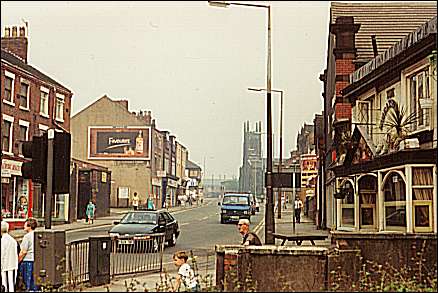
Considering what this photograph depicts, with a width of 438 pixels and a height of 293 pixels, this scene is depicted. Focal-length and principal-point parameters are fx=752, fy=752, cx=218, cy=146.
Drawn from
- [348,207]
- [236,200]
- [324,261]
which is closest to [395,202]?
[348,207]

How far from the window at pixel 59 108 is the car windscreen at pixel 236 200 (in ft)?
41.9

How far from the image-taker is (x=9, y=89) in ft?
138

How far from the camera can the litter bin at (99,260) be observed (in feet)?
51.6

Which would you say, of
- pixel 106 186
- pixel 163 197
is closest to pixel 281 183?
pixel 106 186

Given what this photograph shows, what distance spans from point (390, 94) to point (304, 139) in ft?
202

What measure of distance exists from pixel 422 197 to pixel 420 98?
2.97 metres

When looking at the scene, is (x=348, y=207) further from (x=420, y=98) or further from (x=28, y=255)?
(x=28, y=255)

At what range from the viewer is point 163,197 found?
98500mm

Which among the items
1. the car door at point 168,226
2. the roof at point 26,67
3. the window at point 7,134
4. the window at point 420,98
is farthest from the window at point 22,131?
the window at point 420,98

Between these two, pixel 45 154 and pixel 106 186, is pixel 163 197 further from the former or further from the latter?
pixel 45 154

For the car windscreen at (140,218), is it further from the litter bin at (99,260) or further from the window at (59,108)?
the window at (59,108)

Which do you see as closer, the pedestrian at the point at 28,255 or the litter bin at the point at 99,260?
the pedestrian at the point at 28,255

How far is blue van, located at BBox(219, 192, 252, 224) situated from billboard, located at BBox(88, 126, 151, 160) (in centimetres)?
3577

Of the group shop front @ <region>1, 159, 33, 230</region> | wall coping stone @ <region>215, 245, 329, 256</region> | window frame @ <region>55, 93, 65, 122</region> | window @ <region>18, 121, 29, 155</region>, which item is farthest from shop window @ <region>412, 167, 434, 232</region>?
window frame @ <region>55, 93, 65, 122</region>
